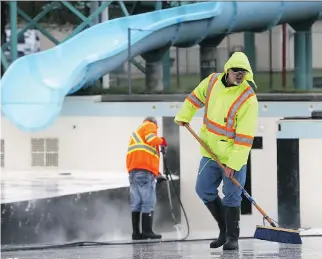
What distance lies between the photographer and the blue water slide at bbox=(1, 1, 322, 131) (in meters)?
15.6

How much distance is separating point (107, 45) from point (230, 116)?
350 inches

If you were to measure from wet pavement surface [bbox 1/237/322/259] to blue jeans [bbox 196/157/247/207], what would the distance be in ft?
1.49

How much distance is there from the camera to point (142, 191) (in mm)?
12133

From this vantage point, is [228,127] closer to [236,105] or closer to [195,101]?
[236,105]

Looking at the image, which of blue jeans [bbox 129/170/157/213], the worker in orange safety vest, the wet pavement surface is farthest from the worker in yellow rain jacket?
blue jeans [bbox 129/170/157/213]

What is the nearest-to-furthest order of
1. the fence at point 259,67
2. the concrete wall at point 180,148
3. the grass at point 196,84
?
the concrete wall at point 180,148 → the grass at point 196,84 → the fence at point 259,67

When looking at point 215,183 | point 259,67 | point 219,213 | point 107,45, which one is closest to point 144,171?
point 219,213

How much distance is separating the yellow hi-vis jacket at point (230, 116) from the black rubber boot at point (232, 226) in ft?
1.40

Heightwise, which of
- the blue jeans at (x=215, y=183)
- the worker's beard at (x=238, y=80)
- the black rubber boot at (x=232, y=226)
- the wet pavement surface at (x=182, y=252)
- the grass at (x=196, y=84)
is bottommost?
the wet pavement surface at (x=182, y=252)

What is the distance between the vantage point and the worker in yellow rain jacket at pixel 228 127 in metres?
8.17

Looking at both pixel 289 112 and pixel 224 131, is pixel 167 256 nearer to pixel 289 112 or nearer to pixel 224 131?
pixel 224 131

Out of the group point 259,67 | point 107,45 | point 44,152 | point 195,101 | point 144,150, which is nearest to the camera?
point 195,101

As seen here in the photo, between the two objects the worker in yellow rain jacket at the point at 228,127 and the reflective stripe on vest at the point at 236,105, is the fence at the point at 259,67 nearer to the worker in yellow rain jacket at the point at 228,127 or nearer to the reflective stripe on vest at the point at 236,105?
the worker in yellow rain jacket at the point at 228,127

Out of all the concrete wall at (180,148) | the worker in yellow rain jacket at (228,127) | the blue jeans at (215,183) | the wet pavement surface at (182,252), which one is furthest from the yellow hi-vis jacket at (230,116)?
the concrete wall at (180,148)
